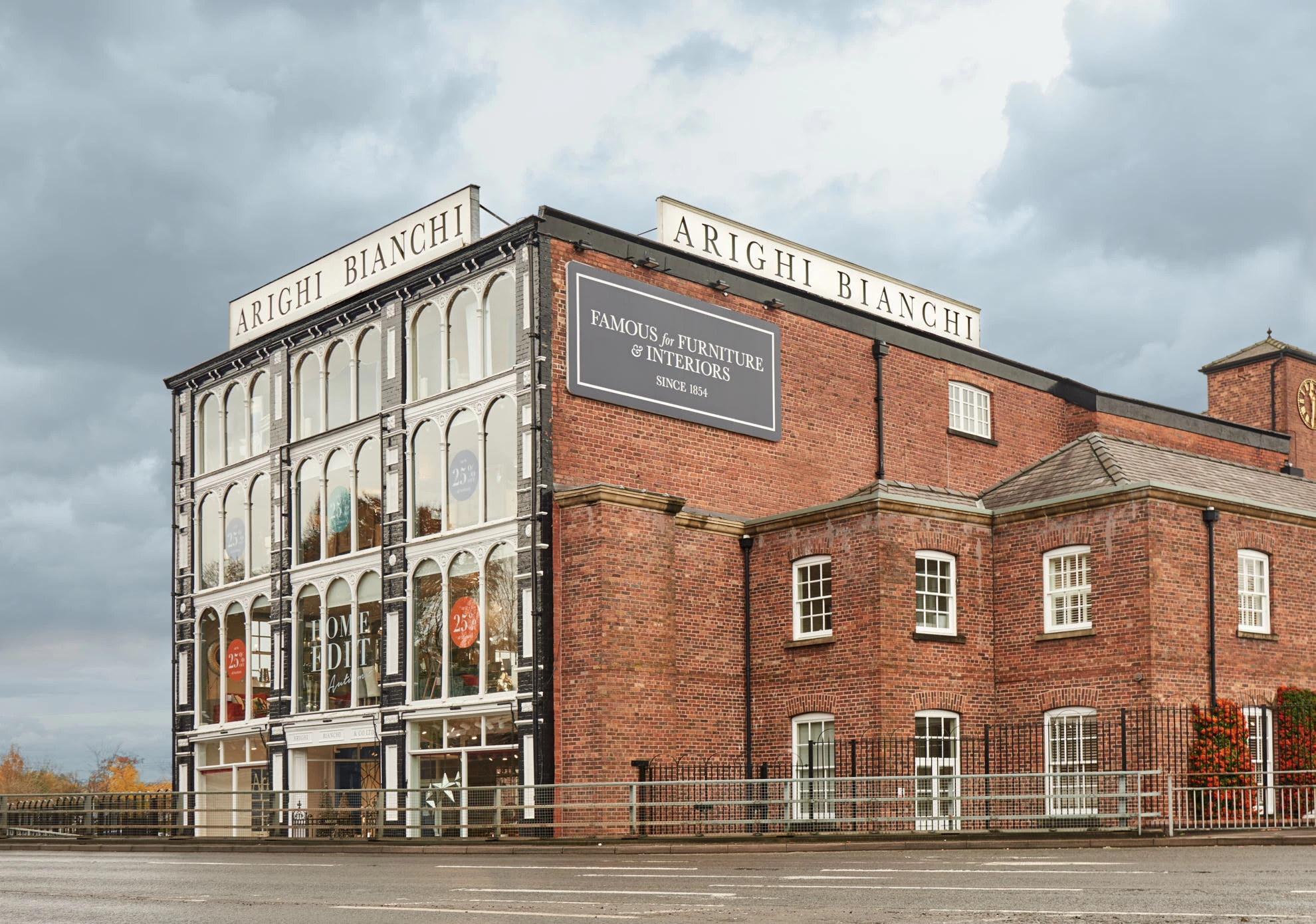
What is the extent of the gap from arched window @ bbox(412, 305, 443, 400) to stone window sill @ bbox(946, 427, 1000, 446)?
13.5 metres

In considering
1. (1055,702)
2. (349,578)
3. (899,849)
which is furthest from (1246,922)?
(349,578)

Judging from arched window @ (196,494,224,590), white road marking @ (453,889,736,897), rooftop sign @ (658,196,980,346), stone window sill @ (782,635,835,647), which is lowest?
white road marking @ (453,889,736,897)

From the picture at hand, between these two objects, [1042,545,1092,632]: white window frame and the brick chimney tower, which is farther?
the brick chimney tower

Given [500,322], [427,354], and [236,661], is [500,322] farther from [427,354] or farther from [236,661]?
[236,661]

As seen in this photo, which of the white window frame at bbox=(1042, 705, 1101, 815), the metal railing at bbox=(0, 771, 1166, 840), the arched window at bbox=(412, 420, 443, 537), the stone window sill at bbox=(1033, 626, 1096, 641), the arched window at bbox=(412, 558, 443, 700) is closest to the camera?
the metal railing at bbox=(0, 771, 1166, 840)

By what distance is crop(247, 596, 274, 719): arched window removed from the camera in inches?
1436

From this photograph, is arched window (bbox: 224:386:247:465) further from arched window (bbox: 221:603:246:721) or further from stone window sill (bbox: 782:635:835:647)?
stone window sill (bbox: 782:635:835:647)

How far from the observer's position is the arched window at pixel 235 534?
3788 centimetres

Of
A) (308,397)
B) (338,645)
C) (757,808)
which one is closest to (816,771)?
(757,808)

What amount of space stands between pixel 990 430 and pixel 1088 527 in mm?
10491

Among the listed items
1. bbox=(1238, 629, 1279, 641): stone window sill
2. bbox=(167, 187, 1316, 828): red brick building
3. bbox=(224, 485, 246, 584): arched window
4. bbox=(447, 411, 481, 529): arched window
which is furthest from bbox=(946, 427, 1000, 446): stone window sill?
bbox=(224, 485, 246, 584): arched window

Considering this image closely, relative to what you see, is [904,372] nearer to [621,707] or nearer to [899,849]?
[621,707]

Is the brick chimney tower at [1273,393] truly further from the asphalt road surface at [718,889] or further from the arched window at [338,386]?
the asphalt road surface at [718,889]

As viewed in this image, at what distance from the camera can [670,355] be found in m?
32.1
